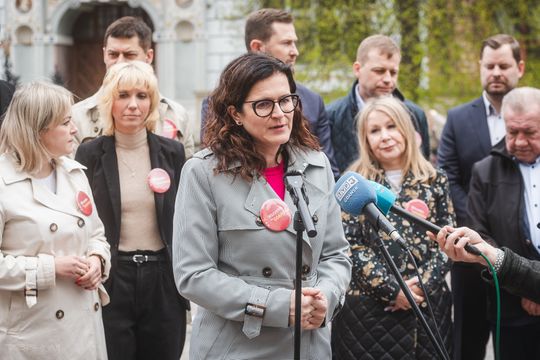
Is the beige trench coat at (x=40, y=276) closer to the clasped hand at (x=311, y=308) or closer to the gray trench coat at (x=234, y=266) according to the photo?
the gray trench coat at (x=234, y=266)

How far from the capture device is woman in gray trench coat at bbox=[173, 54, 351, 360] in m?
3.17

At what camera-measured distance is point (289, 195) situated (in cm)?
329

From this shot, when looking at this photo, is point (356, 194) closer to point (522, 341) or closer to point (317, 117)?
point (522, 341)

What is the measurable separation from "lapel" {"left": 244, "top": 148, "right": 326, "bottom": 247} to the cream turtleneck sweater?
153cm

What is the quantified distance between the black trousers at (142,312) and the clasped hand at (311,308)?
1682 mm

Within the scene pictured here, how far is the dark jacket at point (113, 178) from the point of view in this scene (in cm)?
467

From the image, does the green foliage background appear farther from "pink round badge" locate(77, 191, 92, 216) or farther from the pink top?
the pink top

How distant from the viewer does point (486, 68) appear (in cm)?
636

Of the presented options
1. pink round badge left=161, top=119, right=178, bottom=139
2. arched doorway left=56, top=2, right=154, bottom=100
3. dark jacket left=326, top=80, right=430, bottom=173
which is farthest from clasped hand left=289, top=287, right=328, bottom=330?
arched doorway left=56, top=2, right=154, bottom=100

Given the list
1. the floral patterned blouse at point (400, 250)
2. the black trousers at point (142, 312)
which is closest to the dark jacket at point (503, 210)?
the floral patterned blouse at point (400, 250)

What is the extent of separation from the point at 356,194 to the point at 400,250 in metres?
1.67

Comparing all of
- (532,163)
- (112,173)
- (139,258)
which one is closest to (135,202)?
(112,173)

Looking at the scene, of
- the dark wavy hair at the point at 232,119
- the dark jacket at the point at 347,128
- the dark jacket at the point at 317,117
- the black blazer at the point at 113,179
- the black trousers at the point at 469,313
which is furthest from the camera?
the dark jacket at the point at 347,128

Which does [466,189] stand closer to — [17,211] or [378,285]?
[378,285]
